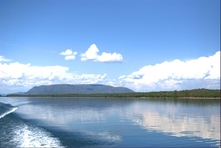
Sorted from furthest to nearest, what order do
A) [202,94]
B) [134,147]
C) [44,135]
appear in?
[202,94]
[44,135]
[134,147]

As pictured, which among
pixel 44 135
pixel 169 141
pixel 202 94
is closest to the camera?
pixel 169 141

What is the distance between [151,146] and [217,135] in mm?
10604

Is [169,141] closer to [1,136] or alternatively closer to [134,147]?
[134,147]

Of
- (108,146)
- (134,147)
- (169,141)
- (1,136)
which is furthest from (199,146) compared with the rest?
(1,136)

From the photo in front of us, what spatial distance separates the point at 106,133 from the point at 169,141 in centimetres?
834

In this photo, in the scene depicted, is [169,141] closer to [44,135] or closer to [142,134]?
[142,134]

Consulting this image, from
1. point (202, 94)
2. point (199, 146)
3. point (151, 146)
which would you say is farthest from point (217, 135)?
point (202, 94)

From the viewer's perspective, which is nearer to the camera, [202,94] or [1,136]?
[1,136]

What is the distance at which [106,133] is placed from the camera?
32219 mm

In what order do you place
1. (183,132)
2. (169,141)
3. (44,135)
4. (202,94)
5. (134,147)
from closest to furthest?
(134,147)
(169,141)
(44,135)
(183,132)
(202,94)

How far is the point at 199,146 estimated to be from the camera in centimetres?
2516

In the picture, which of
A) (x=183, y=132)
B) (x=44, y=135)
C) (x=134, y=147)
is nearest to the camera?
(x=134, y=147)

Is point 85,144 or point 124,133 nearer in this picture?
point 85,144

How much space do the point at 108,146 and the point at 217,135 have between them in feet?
46.9
